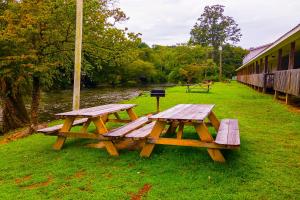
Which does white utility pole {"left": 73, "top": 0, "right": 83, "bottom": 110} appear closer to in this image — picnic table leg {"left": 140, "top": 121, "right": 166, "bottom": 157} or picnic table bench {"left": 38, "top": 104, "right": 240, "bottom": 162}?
picnic table bench {"left": 38, "top": 104, "right": 240, "bottom": 162}

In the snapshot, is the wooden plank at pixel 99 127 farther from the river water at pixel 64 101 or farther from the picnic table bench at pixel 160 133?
the river water at pixel 64 101

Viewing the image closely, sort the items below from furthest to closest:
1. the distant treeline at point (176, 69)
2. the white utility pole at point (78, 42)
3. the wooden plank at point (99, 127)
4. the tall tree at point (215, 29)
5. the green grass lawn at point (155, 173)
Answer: the tall tree at point (215, 29), the distant treeline at point (176, 69), the white utility pole at point (78, 42), the wooden plank at point (99, 127), the green grass lawn at point (155, 173)

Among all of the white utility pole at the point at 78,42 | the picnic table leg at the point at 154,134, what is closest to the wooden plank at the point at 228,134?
the picnic table leg at the point at 154,134

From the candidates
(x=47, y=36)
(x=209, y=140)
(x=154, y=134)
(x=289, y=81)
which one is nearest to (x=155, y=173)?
(x=154, y=134)

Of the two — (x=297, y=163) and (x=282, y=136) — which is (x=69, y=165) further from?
(x=282, y=136)

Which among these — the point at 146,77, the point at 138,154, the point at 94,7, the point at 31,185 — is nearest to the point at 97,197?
the point at 31,185

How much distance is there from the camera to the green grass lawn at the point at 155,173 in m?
3.58

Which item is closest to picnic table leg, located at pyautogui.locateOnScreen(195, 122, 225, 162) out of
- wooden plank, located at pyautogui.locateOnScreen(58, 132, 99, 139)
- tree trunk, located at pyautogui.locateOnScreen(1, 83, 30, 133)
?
wooden plank, located at pyautogui.locateOnScreen(58, 132, 99, 139)

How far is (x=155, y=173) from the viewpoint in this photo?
418 cm

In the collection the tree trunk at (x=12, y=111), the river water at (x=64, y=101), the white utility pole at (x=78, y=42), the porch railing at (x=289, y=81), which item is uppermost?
the white utility pole at (x=78, y=42)

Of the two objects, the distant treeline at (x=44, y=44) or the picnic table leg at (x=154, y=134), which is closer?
the picnic table leg at (x=154, y=134)

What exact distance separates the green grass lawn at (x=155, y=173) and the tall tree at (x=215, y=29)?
6534 cm

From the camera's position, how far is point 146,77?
218 ft

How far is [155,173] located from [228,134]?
4.79ft
